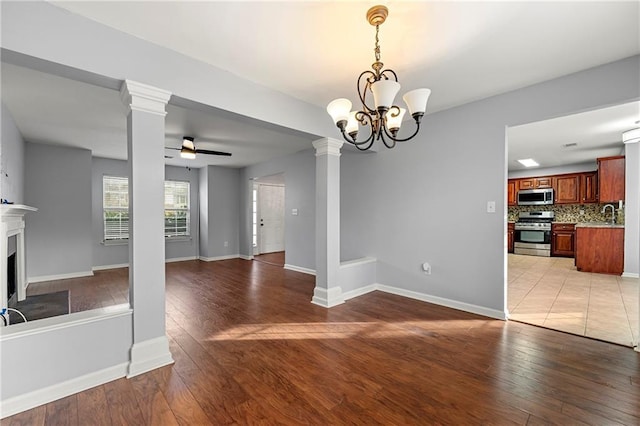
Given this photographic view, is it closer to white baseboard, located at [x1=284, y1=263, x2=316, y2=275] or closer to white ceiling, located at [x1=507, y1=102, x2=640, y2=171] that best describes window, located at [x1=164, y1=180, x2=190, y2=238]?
white baseboard, located at [x1=284, y1=263, x2=316, y2=275]

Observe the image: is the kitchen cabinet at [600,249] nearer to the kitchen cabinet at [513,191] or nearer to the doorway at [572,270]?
the doorway at [572,270]

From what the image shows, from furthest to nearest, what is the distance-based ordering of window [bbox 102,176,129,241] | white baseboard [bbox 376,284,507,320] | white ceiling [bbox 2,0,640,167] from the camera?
window [bbox 102,176,129,241]
white baseboard [bbox 376,284,507,320]
white ceiling [bbox 2,0,640,167]

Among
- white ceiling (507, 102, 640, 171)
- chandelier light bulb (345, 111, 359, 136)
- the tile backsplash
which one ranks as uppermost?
white ceiling (507, 102, 640, 171)

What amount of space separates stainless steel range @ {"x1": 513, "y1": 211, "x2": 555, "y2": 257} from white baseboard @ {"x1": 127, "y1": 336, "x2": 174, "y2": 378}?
8670mm

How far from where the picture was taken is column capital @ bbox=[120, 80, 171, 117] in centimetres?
202

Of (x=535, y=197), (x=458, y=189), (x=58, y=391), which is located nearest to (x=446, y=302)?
(x=458, y=189)

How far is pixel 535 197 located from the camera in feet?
24.6

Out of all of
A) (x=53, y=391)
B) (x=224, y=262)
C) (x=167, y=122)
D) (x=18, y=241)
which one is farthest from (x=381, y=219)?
(x=18, y=241)

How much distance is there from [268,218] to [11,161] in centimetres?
541

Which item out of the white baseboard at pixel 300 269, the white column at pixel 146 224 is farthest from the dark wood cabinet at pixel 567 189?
the white column at pixel 146 224

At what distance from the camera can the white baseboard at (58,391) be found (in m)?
1.65

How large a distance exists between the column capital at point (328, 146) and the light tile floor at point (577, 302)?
2895 mm

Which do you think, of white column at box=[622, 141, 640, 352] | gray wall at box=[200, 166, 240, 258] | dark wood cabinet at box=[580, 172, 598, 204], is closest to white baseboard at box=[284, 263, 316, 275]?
gray wall at box=[200, 166, 240, 258]

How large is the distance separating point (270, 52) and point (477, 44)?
1622 mm
